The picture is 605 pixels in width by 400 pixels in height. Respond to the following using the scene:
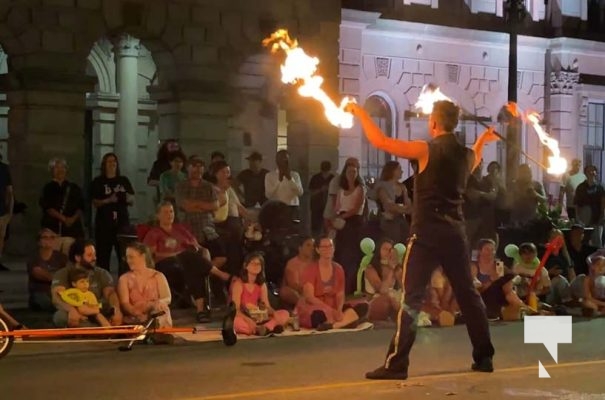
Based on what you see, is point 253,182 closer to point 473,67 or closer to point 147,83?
point 147,83

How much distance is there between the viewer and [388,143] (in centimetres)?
919

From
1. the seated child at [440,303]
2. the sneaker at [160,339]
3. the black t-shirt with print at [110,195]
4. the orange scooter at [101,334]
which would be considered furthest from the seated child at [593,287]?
the sneaker at [160,339]

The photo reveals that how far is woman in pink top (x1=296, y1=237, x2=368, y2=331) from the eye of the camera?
13.3 meters

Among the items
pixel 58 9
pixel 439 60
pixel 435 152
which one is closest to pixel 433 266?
pixel 435 152

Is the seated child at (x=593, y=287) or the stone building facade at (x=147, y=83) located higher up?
the stone building facade at (x=147, y=83)

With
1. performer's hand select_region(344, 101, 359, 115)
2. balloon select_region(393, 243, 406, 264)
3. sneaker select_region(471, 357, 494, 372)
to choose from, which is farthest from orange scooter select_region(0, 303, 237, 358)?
balloon select_region(393, 243, 406, 264)

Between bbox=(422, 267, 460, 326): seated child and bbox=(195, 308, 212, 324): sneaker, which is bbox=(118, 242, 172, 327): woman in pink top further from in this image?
bbox=(422, 267, 460, 326): seated child

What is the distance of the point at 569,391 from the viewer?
898cm

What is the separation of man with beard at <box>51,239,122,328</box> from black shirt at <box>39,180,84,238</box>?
1.95 meters

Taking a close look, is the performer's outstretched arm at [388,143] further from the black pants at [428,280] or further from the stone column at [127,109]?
the stone column at [127,109]

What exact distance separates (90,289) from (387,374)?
14.0 ft

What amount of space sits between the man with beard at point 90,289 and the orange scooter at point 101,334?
0.44 meters

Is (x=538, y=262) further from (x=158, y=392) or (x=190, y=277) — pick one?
(x=158, y=392)

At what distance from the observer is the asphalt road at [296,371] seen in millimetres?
8930
